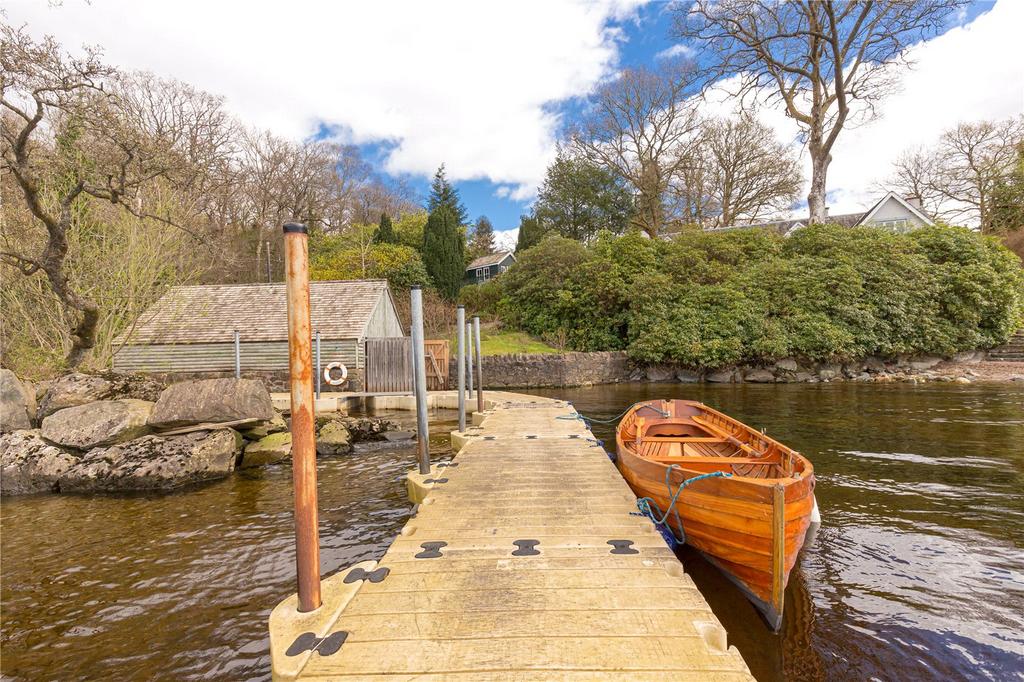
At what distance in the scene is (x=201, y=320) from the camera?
17688 millimetres

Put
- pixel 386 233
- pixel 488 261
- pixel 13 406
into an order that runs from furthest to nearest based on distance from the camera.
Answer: pixel 488 261
pixel 386 233
pixel 13 406

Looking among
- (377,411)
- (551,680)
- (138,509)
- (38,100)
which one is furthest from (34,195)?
(551,680)

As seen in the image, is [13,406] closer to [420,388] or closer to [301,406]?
[420,388]

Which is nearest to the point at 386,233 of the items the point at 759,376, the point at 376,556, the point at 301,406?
the point at 759,376

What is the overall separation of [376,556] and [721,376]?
18.3 m

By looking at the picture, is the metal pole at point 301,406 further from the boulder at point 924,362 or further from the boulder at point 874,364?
the boulder at point 924,362

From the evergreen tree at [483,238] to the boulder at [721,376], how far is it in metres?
28.5

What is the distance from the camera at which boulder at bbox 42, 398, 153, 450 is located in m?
7.63

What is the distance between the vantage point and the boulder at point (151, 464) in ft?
23.7

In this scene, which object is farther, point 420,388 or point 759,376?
point 759,376

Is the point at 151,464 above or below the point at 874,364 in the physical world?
below

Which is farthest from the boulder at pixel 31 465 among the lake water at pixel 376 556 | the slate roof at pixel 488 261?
the slate roof at pixel 488 261

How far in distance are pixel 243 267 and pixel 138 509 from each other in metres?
28.0

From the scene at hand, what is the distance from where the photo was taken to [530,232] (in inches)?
1401
